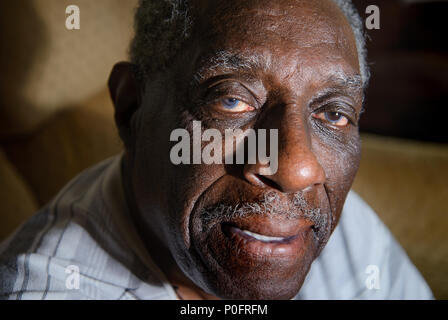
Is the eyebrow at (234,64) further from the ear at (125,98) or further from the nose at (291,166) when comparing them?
the ear at (125,98)

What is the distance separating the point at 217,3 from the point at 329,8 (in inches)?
8.3

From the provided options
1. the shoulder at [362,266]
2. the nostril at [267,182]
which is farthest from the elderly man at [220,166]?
the shoulder at [362,266]

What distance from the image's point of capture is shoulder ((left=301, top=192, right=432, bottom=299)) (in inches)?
46.8

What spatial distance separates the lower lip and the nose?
10 cm

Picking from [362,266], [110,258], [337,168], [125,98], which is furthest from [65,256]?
[362,266]

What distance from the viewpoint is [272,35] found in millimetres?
756

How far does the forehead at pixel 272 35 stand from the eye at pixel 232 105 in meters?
0.07

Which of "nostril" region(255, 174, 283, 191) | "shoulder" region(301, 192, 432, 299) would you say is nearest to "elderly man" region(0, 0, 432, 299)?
"nostril" region(255, 174, 283, 191)

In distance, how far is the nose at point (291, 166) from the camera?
2.28 ft

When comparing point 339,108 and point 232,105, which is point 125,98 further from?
point 339,108
